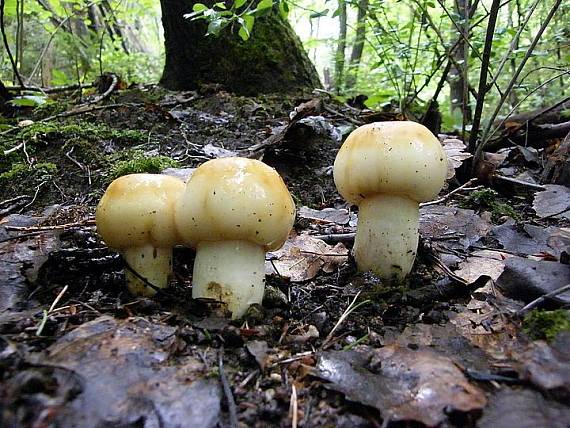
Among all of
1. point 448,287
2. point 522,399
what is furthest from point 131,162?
point 522,399

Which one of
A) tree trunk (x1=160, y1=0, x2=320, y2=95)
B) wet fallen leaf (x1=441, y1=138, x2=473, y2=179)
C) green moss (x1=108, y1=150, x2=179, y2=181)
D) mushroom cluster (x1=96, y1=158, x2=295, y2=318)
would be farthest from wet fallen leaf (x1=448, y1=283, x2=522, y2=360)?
tree trunk (x1=160, y1=0, x2=320, y2=95)

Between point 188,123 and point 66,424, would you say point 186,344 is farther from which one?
point 188,123

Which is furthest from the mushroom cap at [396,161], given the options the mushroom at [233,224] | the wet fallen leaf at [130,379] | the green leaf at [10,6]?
the green leaf at [10,6]

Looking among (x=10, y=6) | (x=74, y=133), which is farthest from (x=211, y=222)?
(x=10, y=6)

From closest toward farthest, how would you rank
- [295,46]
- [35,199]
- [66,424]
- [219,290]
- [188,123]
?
[66,424] < [219,290] < [35,199] < [188,123] < [295,46]

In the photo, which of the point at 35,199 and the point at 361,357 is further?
the point at 35,199

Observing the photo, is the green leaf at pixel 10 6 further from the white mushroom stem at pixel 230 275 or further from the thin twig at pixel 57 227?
the white mushroom stem at pixel 230 275
